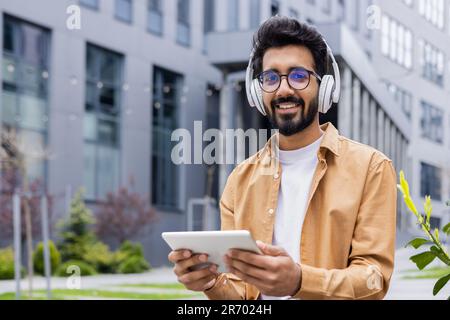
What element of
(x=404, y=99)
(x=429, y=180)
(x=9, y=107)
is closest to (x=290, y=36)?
(x=429, y=180)

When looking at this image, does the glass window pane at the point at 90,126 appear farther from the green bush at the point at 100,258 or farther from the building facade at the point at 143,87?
the green bush at the point at 100,258

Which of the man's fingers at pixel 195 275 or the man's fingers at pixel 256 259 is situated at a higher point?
the man's fingers at pixel 256 259

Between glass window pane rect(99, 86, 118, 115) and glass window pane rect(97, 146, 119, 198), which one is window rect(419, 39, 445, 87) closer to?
glass window pane rect(99, 86, 118, 115)

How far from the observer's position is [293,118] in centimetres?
153

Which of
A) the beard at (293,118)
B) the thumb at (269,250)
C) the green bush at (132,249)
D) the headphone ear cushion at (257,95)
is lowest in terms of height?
the green bush at (132,249)

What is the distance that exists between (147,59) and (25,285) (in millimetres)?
6473

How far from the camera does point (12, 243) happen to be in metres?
14.0

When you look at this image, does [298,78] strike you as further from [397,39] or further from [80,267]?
[80,267]

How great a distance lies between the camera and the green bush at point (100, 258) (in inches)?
579

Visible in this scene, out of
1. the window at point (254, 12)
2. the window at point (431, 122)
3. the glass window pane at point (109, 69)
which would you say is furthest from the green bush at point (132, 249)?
the window at point (431, 122)

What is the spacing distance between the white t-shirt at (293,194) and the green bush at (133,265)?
13629mm

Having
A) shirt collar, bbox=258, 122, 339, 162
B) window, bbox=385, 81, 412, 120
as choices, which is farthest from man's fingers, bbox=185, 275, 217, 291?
window, bbox=385, 81, 412, 120

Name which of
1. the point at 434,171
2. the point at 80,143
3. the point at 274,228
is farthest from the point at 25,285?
the point at 274,228
